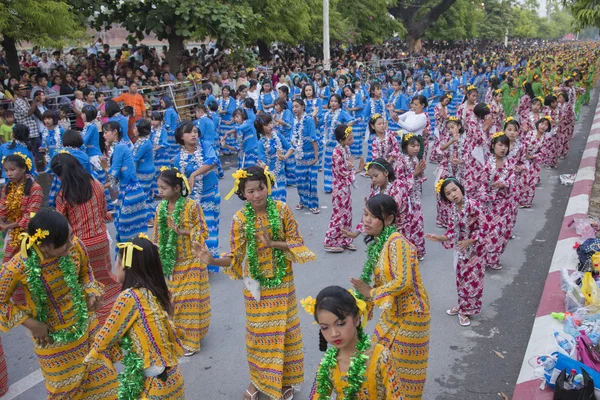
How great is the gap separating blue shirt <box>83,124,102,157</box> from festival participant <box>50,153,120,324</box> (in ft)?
10.9

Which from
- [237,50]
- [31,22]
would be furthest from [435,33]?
[31,22]

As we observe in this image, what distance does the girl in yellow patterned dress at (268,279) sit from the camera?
14.3 feet

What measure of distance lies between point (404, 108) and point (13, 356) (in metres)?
10.6

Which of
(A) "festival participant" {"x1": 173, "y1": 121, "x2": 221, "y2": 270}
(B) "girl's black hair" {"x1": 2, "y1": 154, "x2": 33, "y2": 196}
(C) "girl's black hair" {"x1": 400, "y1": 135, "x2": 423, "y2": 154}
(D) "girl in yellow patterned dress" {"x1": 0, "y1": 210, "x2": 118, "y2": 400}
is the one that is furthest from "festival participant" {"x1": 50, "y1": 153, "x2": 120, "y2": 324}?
(C) "girl's black hair" {"x1": 400, "y1": 135, "x2": 423, "y2": 154}

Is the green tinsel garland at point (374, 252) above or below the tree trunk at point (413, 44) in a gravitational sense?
below

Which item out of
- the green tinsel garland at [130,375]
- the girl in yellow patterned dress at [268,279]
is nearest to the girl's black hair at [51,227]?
the green tinsel garland at [130,375]

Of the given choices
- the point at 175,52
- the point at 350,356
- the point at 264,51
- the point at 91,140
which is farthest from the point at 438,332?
the point at 264,51

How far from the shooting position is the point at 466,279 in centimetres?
584

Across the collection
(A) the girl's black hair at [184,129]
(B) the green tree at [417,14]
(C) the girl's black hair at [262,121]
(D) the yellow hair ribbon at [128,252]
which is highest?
(B) the green tree at [417,14]

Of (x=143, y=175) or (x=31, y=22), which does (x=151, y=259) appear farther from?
(x=31, y=22)

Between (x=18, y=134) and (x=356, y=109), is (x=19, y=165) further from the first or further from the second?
(x=356, y=109)

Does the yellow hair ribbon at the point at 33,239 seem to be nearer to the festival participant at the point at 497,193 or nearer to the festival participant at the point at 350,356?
the festival participant at the point at 350,356

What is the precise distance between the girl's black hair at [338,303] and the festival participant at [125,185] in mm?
5013

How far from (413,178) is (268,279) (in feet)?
12.4
